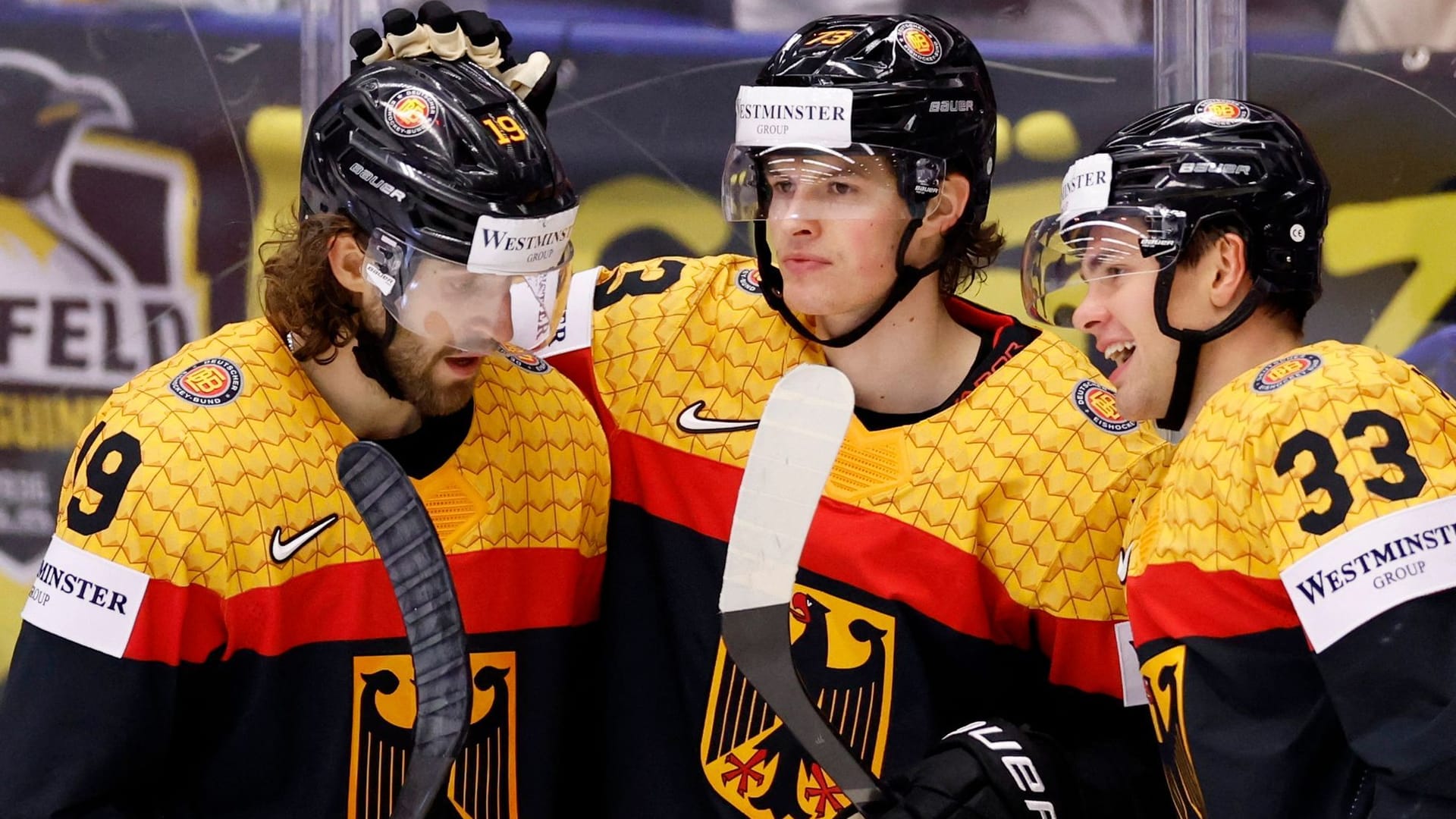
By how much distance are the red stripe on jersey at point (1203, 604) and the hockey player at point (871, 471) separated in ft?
0.80

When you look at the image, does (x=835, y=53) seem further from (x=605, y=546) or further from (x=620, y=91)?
(x=620, y=91)

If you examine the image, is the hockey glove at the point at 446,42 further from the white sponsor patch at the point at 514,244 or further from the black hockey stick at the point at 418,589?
the black hockey stick at the point at 418,589

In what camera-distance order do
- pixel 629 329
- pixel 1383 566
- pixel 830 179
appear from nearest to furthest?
pixel 1383 566 < pixel 830 179 < pixel 629 329

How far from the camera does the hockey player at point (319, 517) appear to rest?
69.5 inches

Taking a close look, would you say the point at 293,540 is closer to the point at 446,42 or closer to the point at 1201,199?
the point at 446,42

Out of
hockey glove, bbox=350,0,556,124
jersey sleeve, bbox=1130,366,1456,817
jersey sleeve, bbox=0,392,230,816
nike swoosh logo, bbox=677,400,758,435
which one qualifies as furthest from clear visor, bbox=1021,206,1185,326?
jersey sleeve, bbox=0,392,230,816

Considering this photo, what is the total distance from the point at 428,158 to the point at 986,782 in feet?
3.19

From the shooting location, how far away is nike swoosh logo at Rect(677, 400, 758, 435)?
223cm

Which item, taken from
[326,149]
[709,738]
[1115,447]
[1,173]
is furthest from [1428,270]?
[1,173]

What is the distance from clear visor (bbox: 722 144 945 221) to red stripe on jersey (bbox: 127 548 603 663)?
1.87ft

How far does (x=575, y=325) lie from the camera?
235cm

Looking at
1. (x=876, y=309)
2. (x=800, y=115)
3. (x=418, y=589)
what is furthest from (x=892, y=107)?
(x=418, y=589)

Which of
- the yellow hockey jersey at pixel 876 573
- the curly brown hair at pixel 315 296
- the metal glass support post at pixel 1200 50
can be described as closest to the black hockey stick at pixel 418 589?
the curly brown hair at pixel 315 296

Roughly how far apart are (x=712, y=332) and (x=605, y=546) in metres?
0.34
